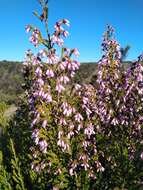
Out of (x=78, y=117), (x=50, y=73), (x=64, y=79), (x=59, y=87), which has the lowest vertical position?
(x=78, y=117)

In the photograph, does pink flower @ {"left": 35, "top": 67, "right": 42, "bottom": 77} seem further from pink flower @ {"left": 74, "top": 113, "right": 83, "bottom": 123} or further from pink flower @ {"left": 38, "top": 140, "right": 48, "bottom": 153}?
pink flower @ {"left": 38, "top": 140, "right": 48, "bottom": 153}

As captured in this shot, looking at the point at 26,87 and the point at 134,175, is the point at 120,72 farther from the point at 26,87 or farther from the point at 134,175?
the point at 26,87

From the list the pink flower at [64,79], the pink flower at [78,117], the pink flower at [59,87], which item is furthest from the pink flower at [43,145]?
the pink flower at [64,79]

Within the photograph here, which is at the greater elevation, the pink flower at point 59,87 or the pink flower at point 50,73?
the pink flower at point 50,73

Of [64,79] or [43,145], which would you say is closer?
[64,79]

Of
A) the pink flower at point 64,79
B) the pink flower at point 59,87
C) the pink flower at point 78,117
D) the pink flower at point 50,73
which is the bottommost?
the pink flower at point 78,117

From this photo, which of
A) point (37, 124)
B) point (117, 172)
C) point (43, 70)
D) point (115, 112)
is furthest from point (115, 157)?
point (43, 70)

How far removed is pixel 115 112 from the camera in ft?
30.1

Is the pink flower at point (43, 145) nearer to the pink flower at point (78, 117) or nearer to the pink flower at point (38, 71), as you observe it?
the pink flower at point (78, 117)

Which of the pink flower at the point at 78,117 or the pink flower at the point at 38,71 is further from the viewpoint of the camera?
the pink flower at the point at 78,117

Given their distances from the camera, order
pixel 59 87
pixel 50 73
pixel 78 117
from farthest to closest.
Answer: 1. pixel 78 117
2. pixel 59 87
3. pixel 50 73

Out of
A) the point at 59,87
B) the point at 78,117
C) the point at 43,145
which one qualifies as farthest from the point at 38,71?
the point at 43,145

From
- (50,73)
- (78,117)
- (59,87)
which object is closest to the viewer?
(50,73)

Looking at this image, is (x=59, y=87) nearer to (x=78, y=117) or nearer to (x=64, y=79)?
(x=64, y=79)
